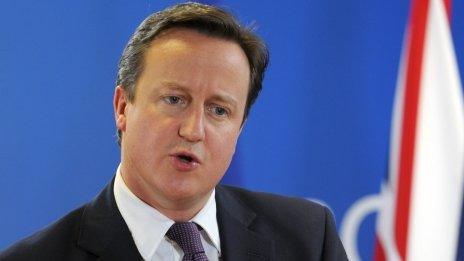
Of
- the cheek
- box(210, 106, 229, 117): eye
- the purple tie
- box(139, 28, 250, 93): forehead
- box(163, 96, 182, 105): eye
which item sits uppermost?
box(139, 28, 250, 93): forehead

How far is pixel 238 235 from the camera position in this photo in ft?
5.38

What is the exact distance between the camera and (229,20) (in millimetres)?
1633

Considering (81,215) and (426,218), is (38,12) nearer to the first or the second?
(81,215)

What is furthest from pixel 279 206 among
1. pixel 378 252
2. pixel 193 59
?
pixel 378 252

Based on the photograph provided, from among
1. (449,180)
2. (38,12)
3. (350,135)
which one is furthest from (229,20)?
(449,180)

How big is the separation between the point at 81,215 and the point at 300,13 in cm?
95

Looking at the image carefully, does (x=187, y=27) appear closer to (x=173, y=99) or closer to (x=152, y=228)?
(x=173, y=99)

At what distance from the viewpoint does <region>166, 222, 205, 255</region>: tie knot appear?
5.00 feet

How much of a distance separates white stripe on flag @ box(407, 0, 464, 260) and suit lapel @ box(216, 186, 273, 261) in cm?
72

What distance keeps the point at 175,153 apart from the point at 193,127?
0.18 feet

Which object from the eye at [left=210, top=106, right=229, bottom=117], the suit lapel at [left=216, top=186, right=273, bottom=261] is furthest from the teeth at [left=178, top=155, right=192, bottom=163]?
the suit lapel at [left=216, top=186, right=273, bottom=261]

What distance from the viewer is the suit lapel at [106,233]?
1.51m

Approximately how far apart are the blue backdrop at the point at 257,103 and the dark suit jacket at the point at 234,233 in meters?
0.44

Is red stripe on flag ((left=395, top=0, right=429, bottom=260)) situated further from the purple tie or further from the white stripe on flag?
the purple tie
